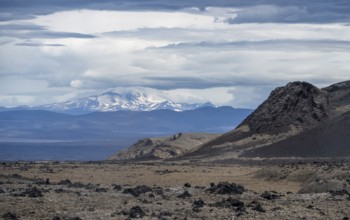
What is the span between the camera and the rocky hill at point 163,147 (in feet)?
455

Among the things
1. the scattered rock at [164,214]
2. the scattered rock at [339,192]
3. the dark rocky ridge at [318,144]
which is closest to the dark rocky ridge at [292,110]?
the dark rocky ridge at [318,144]

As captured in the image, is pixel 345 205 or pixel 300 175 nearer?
pixel 345 205

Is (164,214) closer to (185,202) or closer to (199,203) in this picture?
(199,203)

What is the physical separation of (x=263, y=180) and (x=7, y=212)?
1399 inches

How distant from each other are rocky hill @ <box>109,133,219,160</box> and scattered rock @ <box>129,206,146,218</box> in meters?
98.3

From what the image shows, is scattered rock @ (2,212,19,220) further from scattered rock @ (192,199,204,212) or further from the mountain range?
the mountain range

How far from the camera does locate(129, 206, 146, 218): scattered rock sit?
3436cm

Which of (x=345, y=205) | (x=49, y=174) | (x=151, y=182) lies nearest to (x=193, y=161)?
(x=49, y=174)

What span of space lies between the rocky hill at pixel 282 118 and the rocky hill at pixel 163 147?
12194 millimetres

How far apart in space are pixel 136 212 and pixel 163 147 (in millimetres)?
107021

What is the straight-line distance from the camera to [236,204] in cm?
3809

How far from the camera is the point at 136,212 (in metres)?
35.2

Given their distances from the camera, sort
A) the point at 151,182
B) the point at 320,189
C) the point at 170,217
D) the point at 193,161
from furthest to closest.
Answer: the point at 193,161, the point at 151,182, the point at 320,189, the point at 170,217

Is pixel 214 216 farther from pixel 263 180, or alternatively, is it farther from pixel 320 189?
pixel 263 180
